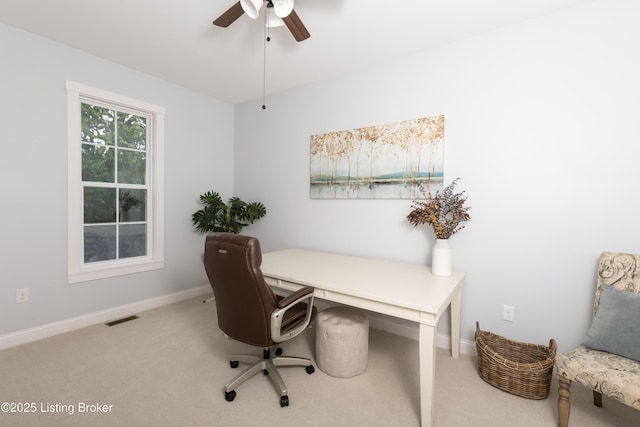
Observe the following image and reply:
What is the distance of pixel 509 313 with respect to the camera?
2154 millimetres

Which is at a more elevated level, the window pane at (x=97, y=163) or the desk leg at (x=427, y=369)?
the window pane at (x=97, y=163)

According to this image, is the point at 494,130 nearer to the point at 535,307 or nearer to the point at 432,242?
the point at 432,242

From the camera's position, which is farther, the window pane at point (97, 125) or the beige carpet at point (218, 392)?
the window pane at point (97, 125)

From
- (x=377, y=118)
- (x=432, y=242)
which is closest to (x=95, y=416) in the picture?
(x=432, y=242)

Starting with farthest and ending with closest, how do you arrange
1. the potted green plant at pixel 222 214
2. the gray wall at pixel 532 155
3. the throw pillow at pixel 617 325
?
the potted green plant at pixel 222 214, the gray wall at pixel 532 155, the throw pillow at pixel 617 325

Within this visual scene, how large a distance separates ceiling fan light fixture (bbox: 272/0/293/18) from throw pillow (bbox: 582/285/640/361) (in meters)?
2.52

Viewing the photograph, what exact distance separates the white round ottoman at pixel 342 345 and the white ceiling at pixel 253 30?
2226 millimetres

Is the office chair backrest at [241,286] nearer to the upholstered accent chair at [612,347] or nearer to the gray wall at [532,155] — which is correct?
the gray wall at [532,155]

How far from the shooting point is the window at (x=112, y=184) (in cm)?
263

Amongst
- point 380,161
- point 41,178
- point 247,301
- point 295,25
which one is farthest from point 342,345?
point 41,178

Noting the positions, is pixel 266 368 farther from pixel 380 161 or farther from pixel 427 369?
pixel 380 161

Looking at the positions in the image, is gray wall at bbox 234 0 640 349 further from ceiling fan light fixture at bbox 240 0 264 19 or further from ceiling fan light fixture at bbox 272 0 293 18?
ceiling fan light fixture at bbox 240 0 264 19

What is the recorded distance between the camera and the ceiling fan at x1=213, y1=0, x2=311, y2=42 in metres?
1.65

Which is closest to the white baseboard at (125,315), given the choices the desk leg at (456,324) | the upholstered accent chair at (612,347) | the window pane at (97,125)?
the desk leg at (456,324)
